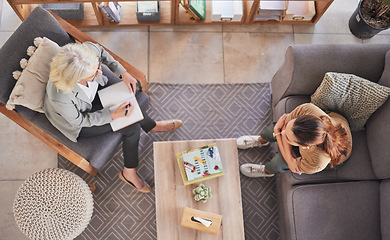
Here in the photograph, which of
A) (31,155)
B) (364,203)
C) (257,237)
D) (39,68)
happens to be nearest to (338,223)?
(364,203)

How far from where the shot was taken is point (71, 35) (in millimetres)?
2195

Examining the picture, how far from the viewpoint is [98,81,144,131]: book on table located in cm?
208

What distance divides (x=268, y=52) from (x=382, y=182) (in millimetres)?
1421

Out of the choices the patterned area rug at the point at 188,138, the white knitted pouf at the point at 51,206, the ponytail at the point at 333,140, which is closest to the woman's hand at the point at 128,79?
the patterned area rug at the point at 188,138

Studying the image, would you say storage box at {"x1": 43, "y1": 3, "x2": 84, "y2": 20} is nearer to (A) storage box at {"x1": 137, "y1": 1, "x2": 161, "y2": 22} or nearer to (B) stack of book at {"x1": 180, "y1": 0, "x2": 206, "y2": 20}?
(A) storage box at {"x1": 137, "y1": 1, "x2": 161, "y2": 22}

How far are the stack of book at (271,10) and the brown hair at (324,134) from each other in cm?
131

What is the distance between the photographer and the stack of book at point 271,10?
276 centimetres

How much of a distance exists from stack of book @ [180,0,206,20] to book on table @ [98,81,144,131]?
0.90 m

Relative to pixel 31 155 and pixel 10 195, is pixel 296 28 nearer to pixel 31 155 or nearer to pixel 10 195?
pixel 31 155

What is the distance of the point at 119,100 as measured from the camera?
6.91 feet

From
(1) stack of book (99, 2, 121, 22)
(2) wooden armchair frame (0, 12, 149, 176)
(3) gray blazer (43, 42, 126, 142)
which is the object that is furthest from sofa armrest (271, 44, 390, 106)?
(1) stack of book (99, 2, 121, 22)

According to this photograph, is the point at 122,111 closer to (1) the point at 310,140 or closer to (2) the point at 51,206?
(2) the point at 51,206

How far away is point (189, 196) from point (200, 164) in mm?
222

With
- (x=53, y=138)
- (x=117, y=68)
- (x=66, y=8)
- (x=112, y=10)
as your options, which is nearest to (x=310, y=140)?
(x=117, y=68)
